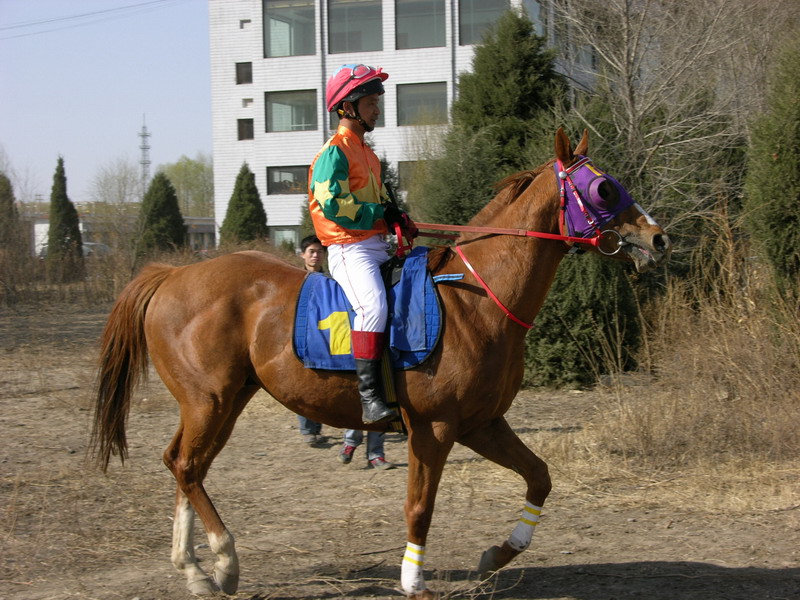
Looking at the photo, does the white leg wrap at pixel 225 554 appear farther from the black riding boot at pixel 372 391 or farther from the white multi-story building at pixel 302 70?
the white multi-story building at pixel 302 70

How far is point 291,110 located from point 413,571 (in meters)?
37.1

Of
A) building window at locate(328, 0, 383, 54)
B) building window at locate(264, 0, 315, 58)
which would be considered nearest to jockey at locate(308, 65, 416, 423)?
building window at locate(328, 0, 383, 54)

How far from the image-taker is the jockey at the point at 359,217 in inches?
168

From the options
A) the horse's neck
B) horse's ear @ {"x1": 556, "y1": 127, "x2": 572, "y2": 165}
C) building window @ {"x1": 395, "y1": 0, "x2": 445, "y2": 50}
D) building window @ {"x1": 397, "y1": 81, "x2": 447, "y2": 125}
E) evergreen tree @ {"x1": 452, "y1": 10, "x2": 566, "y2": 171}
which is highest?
building window @ {"x1": 395, "y1": 0, "x2": 445, "y2": 50}

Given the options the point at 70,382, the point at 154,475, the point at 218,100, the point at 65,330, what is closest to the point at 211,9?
the point at 218,100

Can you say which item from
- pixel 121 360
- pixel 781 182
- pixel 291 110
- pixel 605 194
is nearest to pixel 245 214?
pixel 291 110

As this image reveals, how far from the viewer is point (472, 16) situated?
35.7 metres

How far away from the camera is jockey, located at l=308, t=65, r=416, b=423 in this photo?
428 centimetres

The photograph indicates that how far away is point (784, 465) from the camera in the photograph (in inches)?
255

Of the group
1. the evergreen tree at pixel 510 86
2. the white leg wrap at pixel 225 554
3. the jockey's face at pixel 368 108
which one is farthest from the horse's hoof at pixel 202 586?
the evergreen tree at pixel 510 86

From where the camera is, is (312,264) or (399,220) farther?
(312,264)

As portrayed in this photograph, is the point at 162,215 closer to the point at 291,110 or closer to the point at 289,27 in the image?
the point at 291,110

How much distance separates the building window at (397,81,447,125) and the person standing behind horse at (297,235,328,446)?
A: 95.6 ft

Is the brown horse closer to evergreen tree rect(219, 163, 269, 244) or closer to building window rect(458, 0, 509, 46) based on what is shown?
evergreen tree rect(219, 163, 269, 244)
